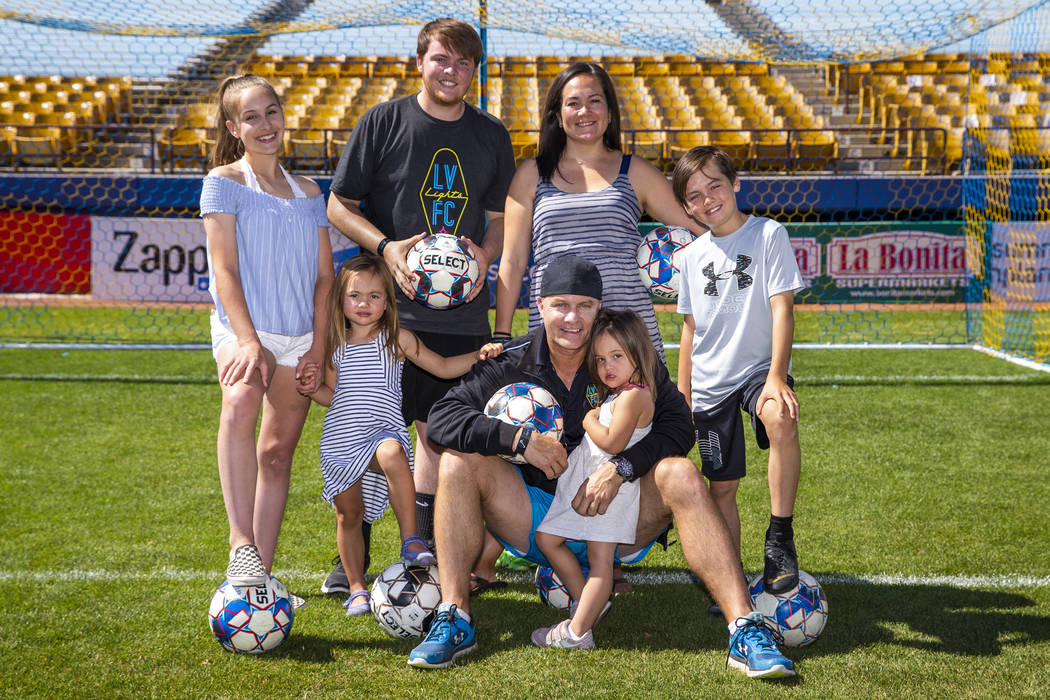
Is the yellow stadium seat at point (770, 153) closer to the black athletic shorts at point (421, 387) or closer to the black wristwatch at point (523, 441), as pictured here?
the black athletic shorts at point (421, 387)

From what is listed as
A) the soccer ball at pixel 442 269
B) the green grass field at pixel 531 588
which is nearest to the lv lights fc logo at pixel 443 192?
the soccer ball at pixel 442 269

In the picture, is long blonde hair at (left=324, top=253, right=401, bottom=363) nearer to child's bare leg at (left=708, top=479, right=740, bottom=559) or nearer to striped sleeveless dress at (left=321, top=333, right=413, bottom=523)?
striped sleeveless dress at (left=321, top=333, right=413, bottom=523)

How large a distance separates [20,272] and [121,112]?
516cm

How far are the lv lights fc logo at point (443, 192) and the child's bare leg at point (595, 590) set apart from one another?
56.2 inches

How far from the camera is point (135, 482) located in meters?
5.43

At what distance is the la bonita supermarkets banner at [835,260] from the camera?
510 inches

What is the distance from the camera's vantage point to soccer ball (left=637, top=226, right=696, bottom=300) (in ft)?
12.8

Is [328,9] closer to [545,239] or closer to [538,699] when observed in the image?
[545,239]

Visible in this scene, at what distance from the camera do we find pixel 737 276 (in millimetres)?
3629

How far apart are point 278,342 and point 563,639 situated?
58.7 inches

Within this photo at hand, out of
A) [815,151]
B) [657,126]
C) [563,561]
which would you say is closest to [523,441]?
[563,561]

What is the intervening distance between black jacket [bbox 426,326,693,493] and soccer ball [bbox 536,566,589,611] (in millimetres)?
405

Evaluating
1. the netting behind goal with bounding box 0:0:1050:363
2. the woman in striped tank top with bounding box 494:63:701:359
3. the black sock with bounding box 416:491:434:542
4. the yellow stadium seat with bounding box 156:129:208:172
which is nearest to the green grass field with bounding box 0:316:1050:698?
the black sock with bounding box 416:491:434:542

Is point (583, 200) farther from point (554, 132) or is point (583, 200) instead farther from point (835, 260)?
point (835, 260)
